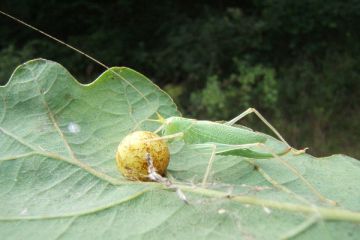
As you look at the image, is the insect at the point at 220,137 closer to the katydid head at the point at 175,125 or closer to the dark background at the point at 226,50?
the katydid head at the point at 175,125

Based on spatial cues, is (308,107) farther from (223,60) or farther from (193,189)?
(193,189)

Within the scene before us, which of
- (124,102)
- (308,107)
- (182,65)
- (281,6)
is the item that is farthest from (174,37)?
(124,102)

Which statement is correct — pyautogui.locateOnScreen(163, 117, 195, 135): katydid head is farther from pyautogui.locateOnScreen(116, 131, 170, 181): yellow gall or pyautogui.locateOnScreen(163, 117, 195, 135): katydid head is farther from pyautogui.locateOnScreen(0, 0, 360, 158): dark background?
pyautogui.locateOnScreen(0, 0, 360, 158): dark background

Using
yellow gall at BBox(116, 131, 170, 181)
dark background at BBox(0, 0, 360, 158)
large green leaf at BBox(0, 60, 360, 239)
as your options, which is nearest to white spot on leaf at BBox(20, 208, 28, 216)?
large green leaf at BBox(0, 60, 360, 239)

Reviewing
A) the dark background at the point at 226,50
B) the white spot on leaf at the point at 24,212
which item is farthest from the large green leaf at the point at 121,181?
the dark background at the point at 226,50

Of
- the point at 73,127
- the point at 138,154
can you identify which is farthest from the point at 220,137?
the point at 73,127

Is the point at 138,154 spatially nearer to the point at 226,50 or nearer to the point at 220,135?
the point at 220,135
